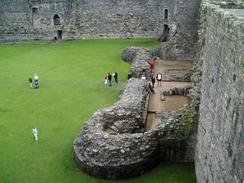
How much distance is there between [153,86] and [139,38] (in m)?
16.7

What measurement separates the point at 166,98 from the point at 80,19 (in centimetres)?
2085

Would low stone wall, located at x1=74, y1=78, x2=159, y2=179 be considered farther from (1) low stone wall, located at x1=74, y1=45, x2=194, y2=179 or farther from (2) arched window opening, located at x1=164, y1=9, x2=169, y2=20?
(2) arched window opening, located at x1=164, y1=9, x2=169, y2=20

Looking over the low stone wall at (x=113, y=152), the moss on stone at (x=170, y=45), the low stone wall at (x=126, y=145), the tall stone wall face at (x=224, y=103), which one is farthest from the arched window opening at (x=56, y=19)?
the tall stone wall face at (x=224, y=103)

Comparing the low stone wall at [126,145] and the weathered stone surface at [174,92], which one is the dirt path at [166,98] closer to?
the weathered stone surface at [174,92]

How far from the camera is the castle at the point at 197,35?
666cm

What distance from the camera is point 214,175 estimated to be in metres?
8.23

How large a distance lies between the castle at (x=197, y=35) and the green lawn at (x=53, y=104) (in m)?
2.50

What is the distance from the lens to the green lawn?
1297cm

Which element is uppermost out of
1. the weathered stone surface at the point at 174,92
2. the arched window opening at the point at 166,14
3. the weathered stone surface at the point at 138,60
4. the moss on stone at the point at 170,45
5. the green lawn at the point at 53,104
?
the arched window opening at the point at 166,14

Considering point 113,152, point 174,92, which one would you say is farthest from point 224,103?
point 174,92

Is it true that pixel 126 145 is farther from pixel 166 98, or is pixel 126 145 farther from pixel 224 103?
pixel 166 98

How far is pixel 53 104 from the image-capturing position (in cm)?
1969

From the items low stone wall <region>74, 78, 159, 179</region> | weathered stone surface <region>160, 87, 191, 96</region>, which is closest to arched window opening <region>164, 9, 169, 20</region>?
weathered stone surface <region>160, 87, 191, 96</region>

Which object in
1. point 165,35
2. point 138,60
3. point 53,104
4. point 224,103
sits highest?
point 224,103
